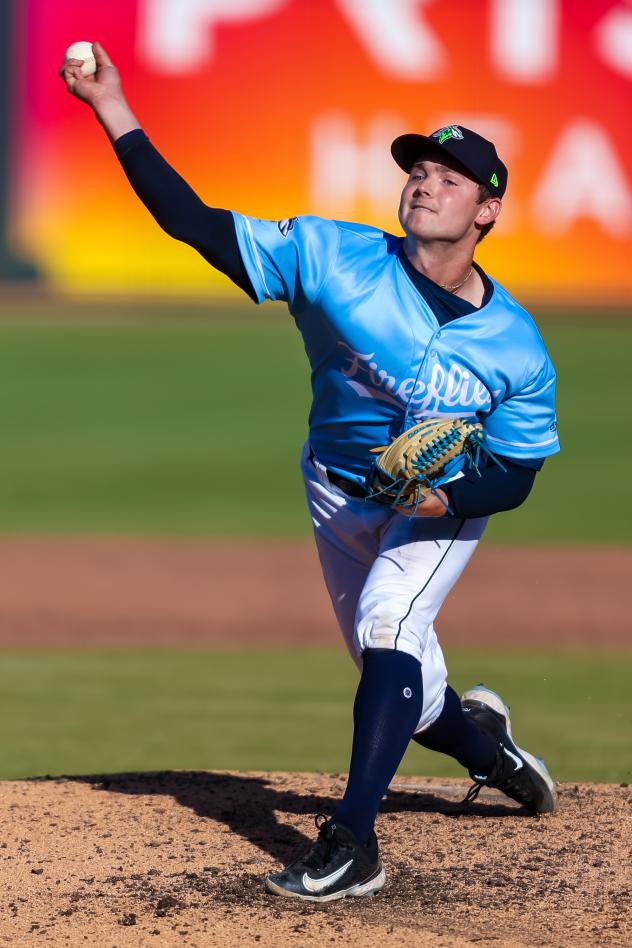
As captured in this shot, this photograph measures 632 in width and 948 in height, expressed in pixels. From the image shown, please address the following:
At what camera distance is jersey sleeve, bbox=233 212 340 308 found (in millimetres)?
4020

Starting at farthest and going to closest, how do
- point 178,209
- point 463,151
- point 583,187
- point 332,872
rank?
point 583,187 → point 463,151 → point 178,209 → point 332,872

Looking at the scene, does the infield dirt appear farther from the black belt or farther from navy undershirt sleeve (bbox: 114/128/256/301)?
navy undershirt sleeve (bbox: 114/128/256/301)

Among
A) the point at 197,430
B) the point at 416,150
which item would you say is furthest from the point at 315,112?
→ the point at 416,150

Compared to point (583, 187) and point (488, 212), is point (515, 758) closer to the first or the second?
point (488, 212)

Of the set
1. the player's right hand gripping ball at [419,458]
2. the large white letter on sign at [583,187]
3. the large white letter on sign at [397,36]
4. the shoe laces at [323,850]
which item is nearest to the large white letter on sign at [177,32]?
the large white letter on sign at [397,36]

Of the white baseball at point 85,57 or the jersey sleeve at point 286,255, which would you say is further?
the white baseball at point 85,57

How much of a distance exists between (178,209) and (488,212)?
89 cm

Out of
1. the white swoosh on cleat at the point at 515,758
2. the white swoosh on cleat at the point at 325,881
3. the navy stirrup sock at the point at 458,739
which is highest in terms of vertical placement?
the navy stirrup sock at the point at 458,739

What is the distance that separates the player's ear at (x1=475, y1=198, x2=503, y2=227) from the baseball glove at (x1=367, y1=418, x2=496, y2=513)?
0.58 meters

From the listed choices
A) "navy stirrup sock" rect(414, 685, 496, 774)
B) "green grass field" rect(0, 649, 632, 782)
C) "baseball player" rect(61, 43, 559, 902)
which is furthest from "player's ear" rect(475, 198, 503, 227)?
"green grass field" rect(0, 649, 632, 782)

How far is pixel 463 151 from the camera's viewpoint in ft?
13.4

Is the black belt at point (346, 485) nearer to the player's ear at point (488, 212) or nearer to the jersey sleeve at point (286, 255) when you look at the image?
the jersey sleeve at point (286, 255)

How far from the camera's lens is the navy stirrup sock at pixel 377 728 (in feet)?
12.8

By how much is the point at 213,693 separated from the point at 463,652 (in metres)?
1.45
